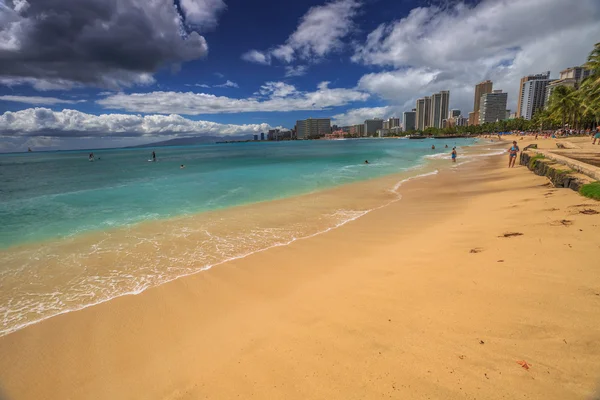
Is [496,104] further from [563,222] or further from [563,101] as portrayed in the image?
[563,222]

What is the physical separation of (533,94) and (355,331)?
233121 millimetres

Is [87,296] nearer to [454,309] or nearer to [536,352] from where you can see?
[454,309]

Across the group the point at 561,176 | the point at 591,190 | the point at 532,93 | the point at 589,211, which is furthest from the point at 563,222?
the point at 532,93

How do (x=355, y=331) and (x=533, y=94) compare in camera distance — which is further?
(x=533, y=94)

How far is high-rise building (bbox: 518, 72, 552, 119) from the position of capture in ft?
543

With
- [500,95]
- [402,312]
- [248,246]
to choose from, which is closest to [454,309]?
[402,312]

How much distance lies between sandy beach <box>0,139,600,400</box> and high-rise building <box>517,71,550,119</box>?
21469 centimetres

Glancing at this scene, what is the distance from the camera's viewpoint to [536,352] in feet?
10.00

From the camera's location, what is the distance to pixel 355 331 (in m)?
3.93

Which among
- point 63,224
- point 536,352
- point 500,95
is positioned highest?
point 500,95

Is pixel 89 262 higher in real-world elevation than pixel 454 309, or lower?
lower

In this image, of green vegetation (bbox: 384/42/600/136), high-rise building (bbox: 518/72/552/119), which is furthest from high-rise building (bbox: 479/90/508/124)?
green vegetation (bbox: 384/42/600/136)

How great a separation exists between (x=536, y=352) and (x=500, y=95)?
835ft

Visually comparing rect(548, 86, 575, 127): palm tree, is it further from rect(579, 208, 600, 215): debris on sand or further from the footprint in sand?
the footprint in sand
